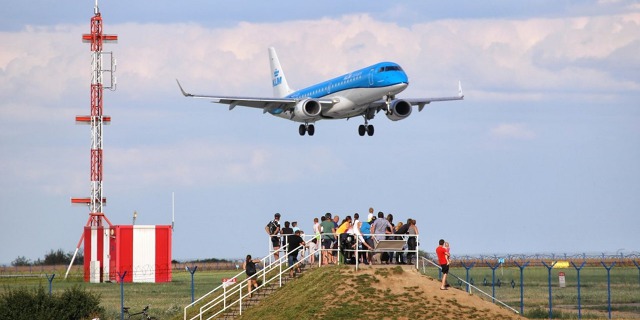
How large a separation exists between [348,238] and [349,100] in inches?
1002

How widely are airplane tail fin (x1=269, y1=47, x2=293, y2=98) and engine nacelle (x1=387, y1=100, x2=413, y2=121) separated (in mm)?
23035

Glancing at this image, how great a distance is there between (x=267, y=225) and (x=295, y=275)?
6.66 ft

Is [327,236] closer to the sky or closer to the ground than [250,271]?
closer to the sky

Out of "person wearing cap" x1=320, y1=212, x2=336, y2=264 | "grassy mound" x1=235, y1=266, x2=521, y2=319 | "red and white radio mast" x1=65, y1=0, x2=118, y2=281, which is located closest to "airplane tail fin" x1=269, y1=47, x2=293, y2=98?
"red and white radio mast" x1=65, y1=0, x2=118, y2=281

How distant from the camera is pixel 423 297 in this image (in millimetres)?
33656

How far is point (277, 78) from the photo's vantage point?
87.1 m

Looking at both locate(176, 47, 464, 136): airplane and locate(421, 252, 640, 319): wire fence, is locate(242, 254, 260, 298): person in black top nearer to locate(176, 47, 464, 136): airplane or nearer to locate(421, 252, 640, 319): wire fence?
locate(421, 252, 640, 319): wire fence

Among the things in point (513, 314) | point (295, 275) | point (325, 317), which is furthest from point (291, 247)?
point (513, 314)

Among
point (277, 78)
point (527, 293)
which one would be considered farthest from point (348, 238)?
point (277, 78)

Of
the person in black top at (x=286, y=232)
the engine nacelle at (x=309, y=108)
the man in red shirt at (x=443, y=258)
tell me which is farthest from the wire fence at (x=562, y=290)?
the engine nacelle at (x=309, y=108)

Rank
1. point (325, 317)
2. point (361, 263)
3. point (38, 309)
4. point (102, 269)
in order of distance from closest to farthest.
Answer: point (325, 317) < point (361, 263) < point (38, 309) < point (102, 269)

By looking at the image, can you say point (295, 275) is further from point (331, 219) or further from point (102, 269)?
point (102, 269)

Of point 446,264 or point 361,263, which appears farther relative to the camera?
point 361,263

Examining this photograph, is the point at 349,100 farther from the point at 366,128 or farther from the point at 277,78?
the point at 277,78
